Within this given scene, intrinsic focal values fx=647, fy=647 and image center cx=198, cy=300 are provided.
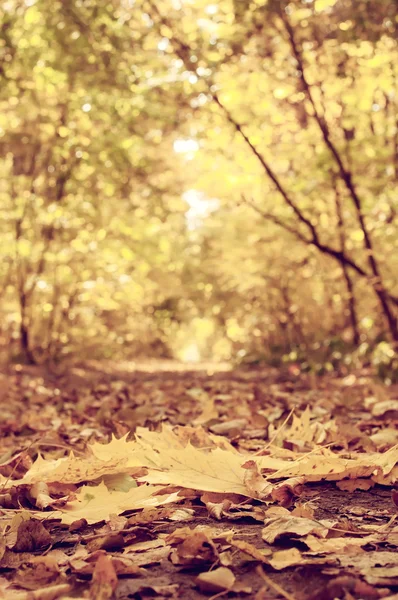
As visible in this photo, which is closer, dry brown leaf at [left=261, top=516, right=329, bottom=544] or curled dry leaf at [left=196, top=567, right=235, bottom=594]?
curled dry leaf at [left=196, top=567, right=235, bottom=594]

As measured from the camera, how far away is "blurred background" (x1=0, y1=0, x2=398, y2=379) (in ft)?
18.5

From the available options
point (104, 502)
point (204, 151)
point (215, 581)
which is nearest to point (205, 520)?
point (104, 502)

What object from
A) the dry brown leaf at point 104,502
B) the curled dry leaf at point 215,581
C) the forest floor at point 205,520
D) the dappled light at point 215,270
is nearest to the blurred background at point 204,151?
the dappled light at point 215,270

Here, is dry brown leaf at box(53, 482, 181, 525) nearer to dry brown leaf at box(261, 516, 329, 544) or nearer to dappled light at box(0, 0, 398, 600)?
dappled light at box(0, 0, 398, 600)

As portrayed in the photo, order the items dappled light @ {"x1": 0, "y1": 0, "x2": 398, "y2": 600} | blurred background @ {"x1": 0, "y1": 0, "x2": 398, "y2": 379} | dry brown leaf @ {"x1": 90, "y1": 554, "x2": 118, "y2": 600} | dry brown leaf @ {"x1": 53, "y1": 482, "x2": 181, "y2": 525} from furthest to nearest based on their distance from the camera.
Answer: blurred background @ {"x1": 0, "y1": 0, "x2": 398, "y2": 379}, dry brown leaf @ {"x1": 53, "y1": 482, "x2": 181, "y2": 525}, dappled light @ {"x1": 0, "y1": 0, "x2": 398, "y2": 600}, dry brown leaf @ {"x1": 90, "y1": 554, "x2": 118, "y2": 600}

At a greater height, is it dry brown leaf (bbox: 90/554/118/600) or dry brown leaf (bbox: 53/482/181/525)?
dry brown leaf (bbox: 53/482/181/525)

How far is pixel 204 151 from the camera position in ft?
21.9

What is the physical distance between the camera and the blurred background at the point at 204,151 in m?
5.64

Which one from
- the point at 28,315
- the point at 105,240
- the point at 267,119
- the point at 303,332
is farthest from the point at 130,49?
the point at 303,332

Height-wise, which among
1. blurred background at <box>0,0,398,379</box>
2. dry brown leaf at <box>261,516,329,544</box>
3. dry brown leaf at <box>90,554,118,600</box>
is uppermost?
blurred background at <box>0,0,398,379</box>

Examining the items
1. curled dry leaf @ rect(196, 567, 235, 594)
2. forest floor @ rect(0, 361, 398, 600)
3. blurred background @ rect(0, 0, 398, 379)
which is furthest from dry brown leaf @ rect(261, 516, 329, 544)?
blurred background @ rect(0, 0, 398, 379)

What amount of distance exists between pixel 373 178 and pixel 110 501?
5.94 meters

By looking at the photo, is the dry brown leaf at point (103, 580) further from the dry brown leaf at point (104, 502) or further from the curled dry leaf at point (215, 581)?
the dry brown leaf at point (104, 502)

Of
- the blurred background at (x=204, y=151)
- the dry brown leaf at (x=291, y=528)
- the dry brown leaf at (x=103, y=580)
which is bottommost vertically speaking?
the dry brown leaf at (x=103, y=580)
